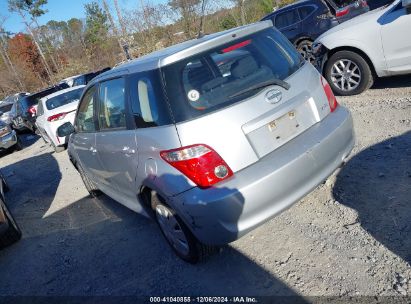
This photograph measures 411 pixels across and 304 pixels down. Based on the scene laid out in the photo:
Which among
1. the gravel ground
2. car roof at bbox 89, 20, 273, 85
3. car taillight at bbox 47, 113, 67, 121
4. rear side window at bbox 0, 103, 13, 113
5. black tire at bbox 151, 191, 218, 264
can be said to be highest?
rear side window at bbox 0, 103, 13, 113

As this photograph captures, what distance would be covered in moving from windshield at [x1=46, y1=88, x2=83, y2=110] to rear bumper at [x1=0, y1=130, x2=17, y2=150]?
8.81ft

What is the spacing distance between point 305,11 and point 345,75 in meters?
4.58

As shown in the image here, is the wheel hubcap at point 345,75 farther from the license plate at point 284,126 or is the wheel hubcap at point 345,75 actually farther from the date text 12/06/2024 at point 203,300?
the date text 12/06/2024 at point 203,300

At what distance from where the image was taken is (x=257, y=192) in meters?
2.77

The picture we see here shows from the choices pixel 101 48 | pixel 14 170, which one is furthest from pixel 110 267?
pixel 101 48

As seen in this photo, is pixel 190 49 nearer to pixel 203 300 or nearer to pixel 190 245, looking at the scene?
pixel 190 245

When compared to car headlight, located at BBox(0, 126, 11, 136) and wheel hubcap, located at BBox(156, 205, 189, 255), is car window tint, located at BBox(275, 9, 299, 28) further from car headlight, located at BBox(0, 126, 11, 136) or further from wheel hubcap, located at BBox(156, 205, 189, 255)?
car headlight, located at BBox(0, 126, 11, 136)

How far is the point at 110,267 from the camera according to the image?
3859 mm

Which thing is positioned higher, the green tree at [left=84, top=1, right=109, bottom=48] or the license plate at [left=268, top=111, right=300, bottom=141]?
the green tree at [left=84, top=1, right=109, bottom=48]

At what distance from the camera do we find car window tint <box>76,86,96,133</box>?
4373 millimetres

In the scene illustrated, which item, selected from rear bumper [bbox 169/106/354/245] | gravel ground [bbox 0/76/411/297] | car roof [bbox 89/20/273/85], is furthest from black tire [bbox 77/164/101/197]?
rear bumper [bbox 169/106/354/245]

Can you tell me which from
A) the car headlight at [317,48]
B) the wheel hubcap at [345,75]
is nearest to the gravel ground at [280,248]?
the wheel hubcap at [345,75]

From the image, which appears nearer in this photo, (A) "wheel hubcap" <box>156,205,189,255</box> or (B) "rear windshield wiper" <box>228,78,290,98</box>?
(B) "rear windshield wiper" <box>228,78,290,98</box>

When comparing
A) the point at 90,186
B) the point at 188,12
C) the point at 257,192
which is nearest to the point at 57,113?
the point at 90,186
